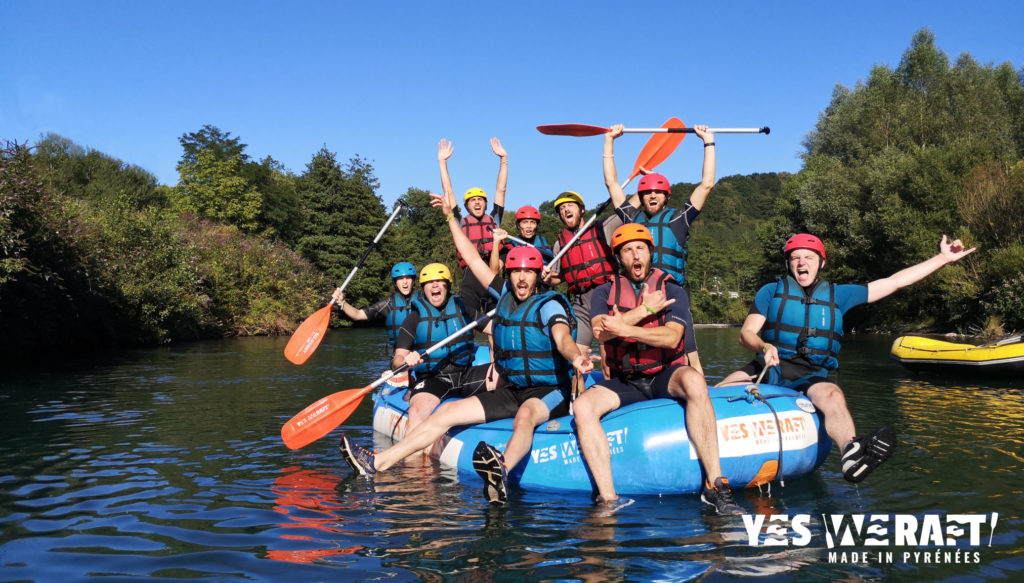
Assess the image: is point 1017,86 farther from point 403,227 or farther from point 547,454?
point 403,227

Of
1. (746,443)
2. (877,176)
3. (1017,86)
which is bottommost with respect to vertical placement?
(746,443)

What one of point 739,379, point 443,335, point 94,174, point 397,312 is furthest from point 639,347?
point 94,174

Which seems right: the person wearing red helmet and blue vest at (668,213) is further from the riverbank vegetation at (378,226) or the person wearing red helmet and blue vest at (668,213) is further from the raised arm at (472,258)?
the riverbank vegetation at (378,226)

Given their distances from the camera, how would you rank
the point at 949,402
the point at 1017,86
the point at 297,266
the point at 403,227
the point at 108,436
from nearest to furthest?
the point at 108,436 → the point at 949,402 → the point at 1017,86 → the point at 297,266 → the point at 403,227

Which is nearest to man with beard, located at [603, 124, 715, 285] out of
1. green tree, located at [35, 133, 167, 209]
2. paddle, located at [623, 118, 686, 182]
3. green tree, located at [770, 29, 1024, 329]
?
paddle, located at [623, 118, 686, 182]

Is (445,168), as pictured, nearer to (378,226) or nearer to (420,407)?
(420,407)

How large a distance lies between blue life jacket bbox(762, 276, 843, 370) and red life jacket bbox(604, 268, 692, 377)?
812 millimetres

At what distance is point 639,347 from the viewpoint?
502cm

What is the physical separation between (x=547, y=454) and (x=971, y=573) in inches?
99.2

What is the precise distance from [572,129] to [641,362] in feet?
10.7

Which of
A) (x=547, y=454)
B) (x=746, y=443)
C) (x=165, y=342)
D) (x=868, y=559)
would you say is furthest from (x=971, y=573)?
(x=165, y=342)

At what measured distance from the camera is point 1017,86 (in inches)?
1158

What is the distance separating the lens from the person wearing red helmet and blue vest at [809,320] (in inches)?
199

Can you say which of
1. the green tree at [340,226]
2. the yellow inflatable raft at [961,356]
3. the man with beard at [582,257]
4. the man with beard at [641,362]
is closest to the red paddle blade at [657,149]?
the man with beard at [582,257]
